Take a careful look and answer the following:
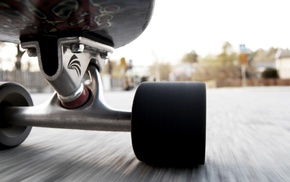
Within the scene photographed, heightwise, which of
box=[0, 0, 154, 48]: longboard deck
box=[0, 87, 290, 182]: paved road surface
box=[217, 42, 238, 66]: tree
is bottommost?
box=[0, 87, 290, 182]: paved road surface

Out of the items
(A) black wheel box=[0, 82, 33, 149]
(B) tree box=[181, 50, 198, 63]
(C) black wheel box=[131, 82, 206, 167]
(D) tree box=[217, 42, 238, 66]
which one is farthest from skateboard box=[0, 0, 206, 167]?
(B) tree box=[181, 50, 198, 63]

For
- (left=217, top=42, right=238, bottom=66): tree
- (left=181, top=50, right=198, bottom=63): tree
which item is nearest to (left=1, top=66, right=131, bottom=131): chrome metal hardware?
(left=217, top=42, right=238, bottom=66): tree

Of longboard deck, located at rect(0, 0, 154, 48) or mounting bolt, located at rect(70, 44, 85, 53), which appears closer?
longboard deck, located at rect(0, 0, 154, 48)

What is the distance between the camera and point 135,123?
0.85m

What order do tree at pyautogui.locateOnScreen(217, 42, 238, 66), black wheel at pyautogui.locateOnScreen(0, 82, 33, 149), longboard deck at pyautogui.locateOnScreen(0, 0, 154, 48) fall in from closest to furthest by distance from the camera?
longboard deck at pyautogui.locateOnScreen(0, 0, 154, 48)
black wheel at pyautogui.locateOnScreen(0, 82, 33, 149)
tree at pyautogui.locateOnScreen(217, 42, 238, 66)

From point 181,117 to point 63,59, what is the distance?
16.0 inches

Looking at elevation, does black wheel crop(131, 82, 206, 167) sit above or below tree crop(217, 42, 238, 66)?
below

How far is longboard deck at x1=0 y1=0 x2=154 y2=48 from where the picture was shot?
2.23 feet

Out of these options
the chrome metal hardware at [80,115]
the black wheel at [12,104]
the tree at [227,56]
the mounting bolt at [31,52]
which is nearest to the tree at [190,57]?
the tree at [227,56]

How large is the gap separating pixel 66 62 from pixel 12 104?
47 centimetres

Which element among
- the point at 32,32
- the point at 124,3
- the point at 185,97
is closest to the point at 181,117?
the point at 185,97

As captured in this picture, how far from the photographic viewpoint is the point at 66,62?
38.5 inches

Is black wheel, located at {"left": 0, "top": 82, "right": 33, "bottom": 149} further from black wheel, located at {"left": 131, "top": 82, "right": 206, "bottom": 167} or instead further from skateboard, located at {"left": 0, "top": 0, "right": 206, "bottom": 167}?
black wheel, located at {"left": 131, "top": 82, "right": 206, "bottom": 167}

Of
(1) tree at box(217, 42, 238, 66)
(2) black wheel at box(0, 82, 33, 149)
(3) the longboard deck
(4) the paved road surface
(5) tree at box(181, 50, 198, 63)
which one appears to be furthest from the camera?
(5) tree at box(181, 50, 198, 63)
